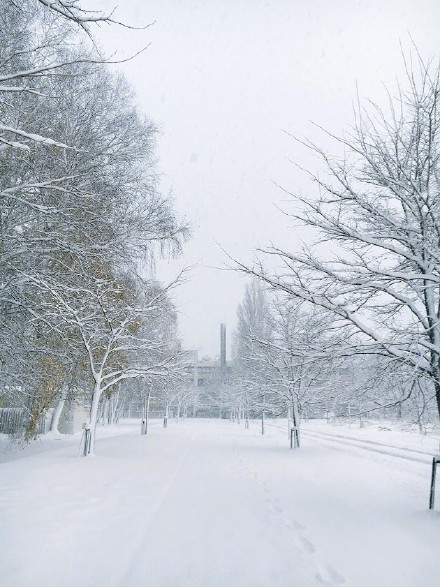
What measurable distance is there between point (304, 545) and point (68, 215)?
694 centimetres

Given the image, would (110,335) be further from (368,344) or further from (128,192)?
(368,344)

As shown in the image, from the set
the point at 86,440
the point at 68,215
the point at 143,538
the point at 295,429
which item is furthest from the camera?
the point at 295,429

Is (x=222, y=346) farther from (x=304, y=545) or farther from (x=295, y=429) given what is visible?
(x=304, y=545)

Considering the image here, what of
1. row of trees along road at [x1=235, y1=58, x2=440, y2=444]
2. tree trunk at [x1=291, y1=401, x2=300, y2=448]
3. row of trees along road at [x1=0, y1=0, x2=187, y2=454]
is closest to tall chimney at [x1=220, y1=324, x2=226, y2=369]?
tree trunk at [x1=291, y1=401, x2=300, y2=448]

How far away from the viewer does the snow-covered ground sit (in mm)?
3885

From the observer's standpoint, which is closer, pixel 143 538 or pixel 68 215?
pixel 143 538

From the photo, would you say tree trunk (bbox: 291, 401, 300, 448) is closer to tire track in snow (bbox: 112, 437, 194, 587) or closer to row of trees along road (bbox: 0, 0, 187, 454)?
row of trees along road (bbox: 0, 0, 187, 454)

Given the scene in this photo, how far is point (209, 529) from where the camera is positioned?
534 cm

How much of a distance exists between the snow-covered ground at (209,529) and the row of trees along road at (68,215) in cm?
321

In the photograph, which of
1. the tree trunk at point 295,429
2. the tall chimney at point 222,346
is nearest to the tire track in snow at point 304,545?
the tree trunk at point 295,429

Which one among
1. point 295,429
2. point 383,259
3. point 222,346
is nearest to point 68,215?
point 383,259

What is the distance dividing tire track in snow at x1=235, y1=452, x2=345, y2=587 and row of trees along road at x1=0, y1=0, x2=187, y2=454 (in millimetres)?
5481

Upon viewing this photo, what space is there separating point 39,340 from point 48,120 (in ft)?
17.5

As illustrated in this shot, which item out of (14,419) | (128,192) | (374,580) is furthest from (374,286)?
(14,419)
